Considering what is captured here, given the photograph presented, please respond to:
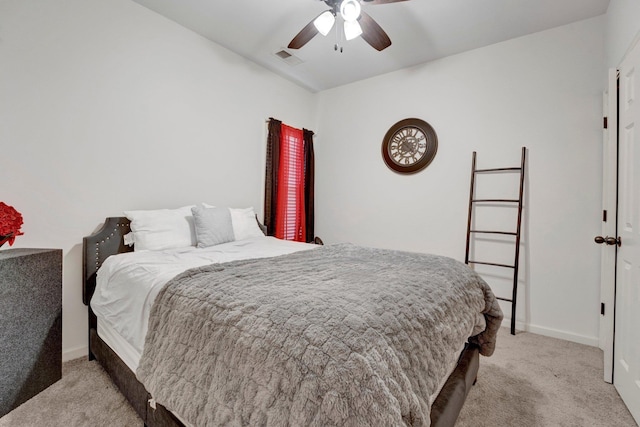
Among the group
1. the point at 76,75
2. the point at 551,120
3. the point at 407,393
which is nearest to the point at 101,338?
the point at 76,75

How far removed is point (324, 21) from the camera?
212cm

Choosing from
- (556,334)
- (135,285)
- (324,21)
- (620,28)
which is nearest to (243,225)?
(135,285)

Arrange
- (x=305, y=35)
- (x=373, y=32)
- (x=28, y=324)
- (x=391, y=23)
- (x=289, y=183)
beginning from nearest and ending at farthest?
(x=28, y=324)
(x=373, y=32)
(x=305, y=35)
(x=391, y=23)
(x=289, y=183)

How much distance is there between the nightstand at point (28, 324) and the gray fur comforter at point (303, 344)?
3.10 feet

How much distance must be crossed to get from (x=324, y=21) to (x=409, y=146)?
1810mm

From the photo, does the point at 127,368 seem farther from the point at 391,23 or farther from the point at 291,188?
the point at 391,23

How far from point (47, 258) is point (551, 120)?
3978 millimetres

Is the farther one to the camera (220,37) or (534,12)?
(220,37)

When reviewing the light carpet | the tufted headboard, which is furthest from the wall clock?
the tufted headboard

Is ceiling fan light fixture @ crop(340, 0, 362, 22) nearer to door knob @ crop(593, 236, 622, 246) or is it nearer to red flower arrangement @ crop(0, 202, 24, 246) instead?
door knob @ crop(593, 236, 622, 246)

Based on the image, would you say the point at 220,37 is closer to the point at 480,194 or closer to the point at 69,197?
the point at 69,197

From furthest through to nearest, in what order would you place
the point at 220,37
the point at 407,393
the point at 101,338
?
the point at 220,37, the point at 101,338, the point at 407,393

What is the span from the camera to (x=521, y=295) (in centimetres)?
284

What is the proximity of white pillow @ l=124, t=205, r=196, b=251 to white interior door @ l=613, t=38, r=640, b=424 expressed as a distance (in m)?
2.91
